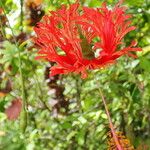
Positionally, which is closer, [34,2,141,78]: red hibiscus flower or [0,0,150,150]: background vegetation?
[34,2,141,78]: red hibiscus flower

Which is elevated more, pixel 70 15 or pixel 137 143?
pixel 70 15

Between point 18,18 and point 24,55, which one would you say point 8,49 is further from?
point 18,18

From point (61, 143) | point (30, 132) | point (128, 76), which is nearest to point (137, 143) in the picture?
point (128, 76)

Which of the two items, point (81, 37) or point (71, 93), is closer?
point (81, 37)

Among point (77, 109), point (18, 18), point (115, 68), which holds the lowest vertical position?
point (77, 109)
